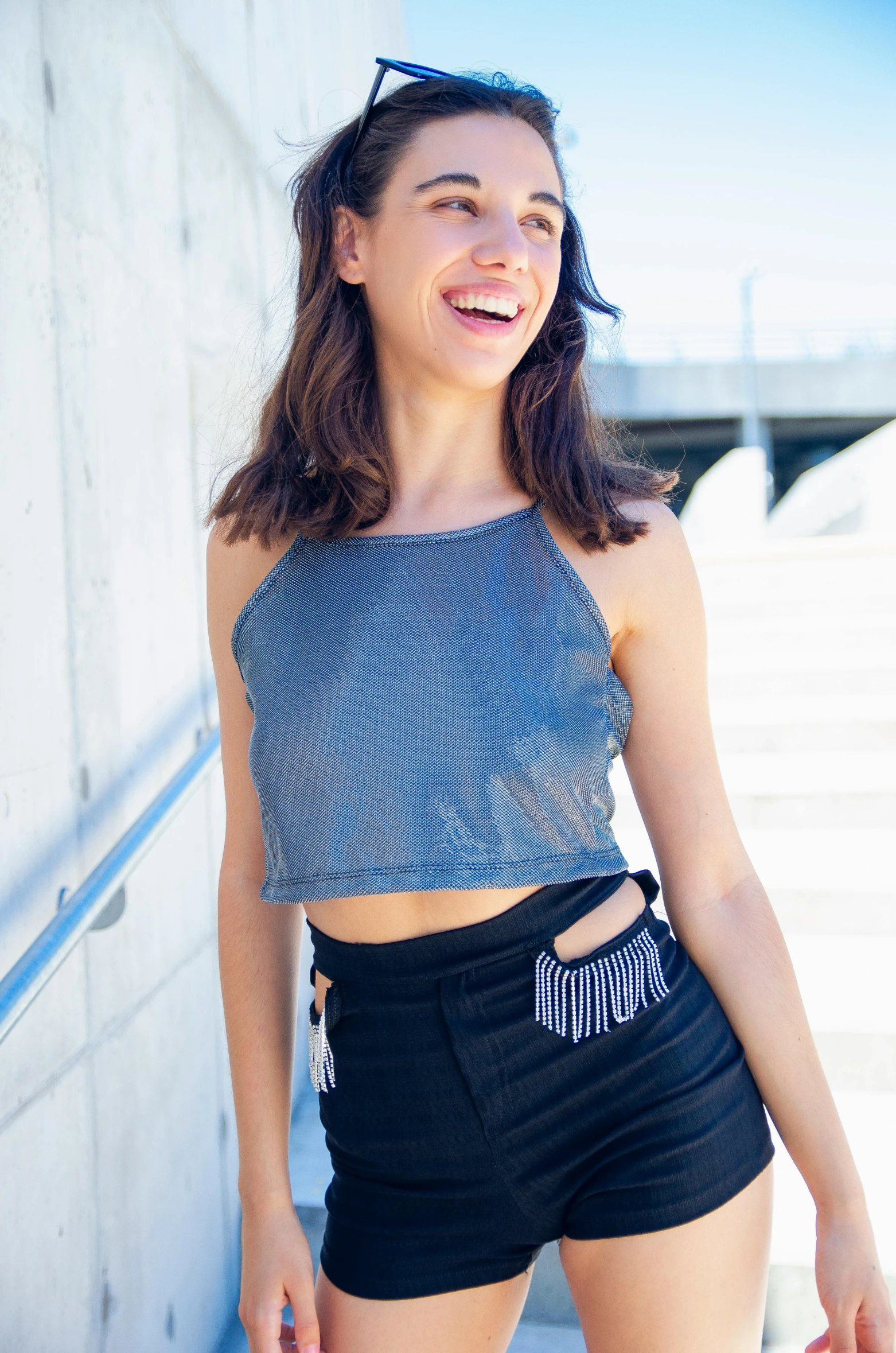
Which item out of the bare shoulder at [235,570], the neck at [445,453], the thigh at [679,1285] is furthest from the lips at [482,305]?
the thigh at [679,1285]

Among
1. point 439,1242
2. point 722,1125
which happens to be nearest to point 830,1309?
point 722,1125

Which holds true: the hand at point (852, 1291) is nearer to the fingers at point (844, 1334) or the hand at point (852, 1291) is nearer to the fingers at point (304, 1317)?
the fingers at point (844, 1334)

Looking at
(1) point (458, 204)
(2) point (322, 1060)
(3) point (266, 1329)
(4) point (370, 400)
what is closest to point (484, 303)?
(1) point (458, 204)

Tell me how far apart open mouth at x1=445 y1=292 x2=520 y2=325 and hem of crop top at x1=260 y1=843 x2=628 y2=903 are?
66 centimetres

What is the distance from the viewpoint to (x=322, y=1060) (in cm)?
114

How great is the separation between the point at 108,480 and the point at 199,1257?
5.10ft

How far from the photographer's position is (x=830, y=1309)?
1.08 metres

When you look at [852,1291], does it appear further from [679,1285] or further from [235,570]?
[235,570]

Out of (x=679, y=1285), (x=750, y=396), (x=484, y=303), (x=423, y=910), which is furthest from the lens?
(x=750, y=396)

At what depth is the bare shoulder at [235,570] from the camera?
4.10ft

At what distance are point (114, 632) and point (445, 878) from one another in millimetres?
907

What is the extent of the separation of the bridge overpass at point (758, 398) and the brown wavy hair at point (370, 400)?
843 inches

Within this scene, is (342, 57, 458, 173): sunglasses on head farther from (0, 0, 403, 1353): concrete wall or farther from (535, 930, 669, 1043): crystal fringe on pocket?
(535, 930, 669, 1043): crystal fringe on pocket

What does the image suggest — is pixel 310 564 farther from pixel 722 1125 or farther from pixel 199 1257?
pixel 199 1257
